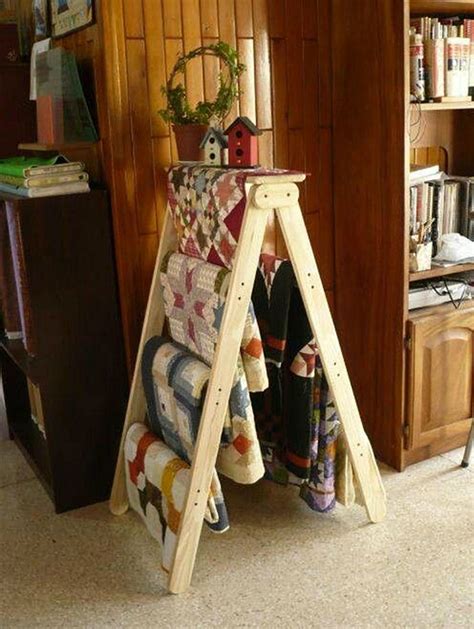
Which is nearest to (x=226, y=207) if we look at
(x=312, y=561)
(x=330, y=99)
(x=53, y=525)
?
(x=330, y=99)

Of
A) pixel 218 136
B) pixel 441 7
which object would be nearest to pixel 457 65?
pixel 441 7

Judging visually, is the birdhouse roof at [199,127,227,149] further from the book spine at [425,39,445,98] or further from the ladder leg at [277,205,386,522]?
the book spine at [425,39,445,98]

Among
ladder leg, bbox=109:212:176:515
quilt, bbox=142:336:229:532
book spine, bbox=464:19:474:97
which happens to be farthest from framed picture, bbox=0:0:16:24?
book spine, bbox=464:19:474:97

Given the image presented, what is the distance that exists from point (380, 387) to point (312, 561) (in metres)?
0.72

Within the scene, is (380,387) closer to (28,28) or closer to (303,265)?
(303,265)

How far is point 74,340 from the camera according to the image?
238 cm

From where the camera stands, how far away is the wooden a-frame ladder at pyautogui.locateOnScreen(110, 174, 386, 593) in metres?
1.87

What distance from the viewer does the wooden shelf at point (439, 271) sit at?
2486mm

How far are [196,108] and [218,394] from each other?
888mm

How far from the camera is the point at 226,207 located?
6.40 ft

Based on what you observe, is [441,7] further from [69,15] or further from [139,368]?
[139,368]

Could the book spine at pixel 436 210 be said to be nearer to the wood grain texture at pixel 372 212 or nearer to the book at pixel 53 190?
the wood grain texture at pixel 372 212

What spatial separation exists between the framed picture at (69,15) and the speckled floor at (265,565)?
1.55 m

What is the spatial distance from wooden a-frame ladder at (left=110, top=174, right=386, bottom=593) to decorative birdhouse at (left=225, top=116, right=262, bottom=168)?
0.14 meters
